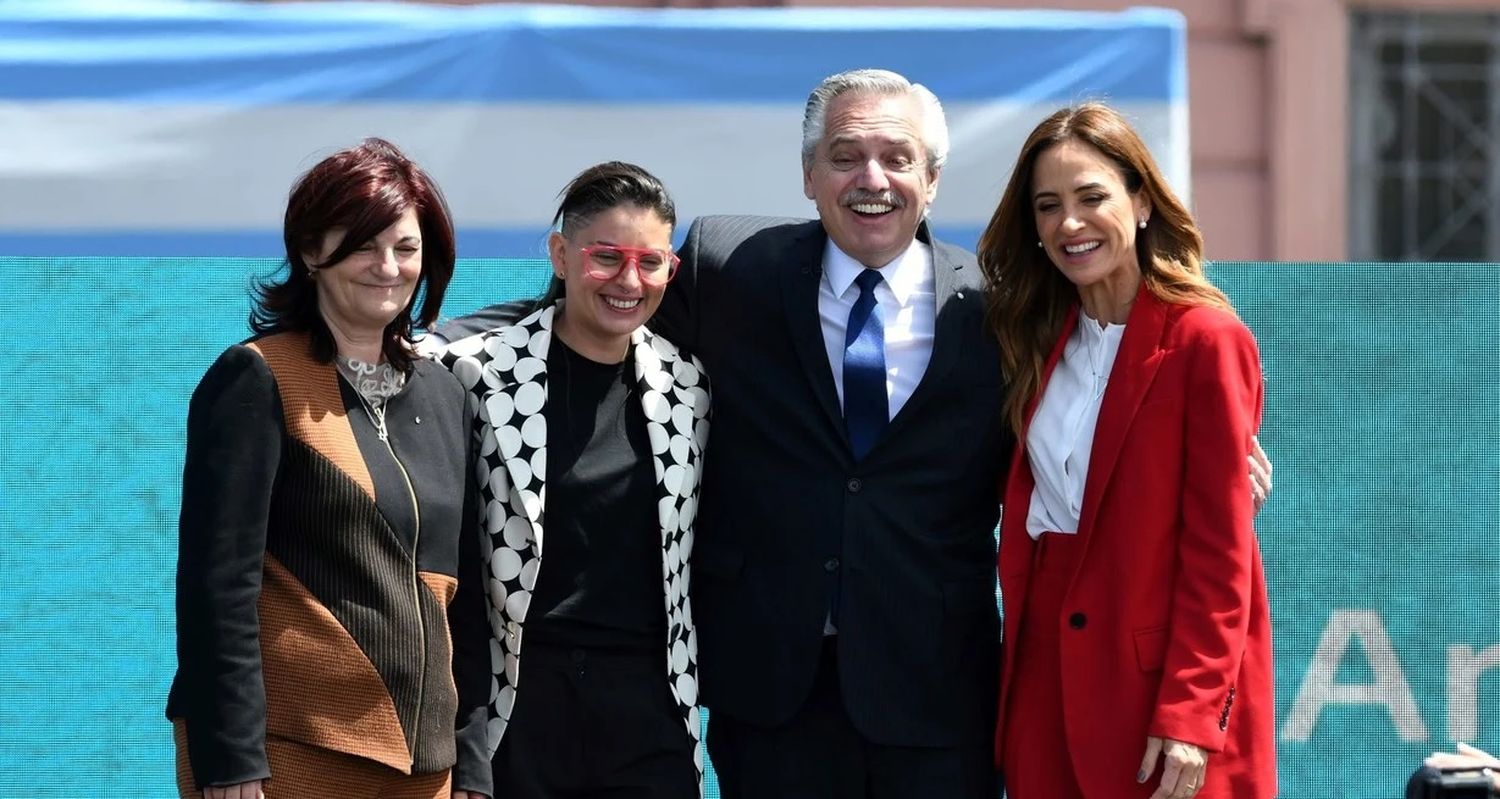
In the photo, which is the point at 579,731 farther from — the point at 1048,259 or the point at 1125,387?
the point at 1048,259

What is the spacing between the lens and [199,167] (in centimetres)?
530

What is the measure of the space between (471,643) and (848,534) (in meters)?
0.64

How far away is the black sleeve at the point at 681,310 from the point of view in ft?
10.6

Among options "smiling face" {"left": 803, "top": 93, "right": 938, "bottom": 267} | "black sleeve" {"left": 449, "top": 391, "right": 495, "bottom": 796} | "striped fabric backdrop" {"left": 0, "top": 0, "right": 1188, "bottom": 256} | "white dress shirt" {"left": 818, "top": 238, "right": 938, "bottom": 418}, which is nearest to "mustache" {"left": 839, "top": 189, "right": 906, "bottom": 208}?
"smiling face" {"left": 803, "top": 93, "right": 938, "bottom": 267}

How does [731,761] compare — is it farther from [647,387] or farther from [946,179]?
[946,179]

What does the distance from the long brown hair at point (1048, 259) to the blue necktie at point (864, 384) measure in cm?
20

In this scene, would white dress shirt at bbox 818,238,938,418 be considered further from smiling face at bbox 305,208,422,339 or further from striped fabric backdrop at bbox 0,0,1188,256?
striped fabric backdrop at bbox 0,0,1188,256

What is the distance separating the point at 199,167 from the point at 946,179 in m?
2.14

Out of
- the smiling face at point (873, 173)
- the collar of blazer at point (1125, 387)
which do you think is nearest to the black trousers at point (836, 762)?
the collar of blazer at point (1125, 387)

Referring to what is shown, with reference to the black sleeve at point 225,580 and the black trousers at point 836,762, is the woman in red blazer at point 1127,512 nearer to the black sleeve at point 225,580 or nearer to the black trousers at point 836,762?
the black trousers at point 836,762

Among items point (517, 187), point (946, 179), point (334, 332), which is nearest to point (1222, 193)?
point (946, 179)

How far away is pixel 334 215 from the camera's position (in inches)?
105

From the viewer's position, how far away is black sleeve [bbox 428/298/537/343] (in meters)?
3.04

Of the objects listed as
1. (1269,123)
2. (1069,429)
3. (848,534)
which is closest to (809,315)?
(848,534)
